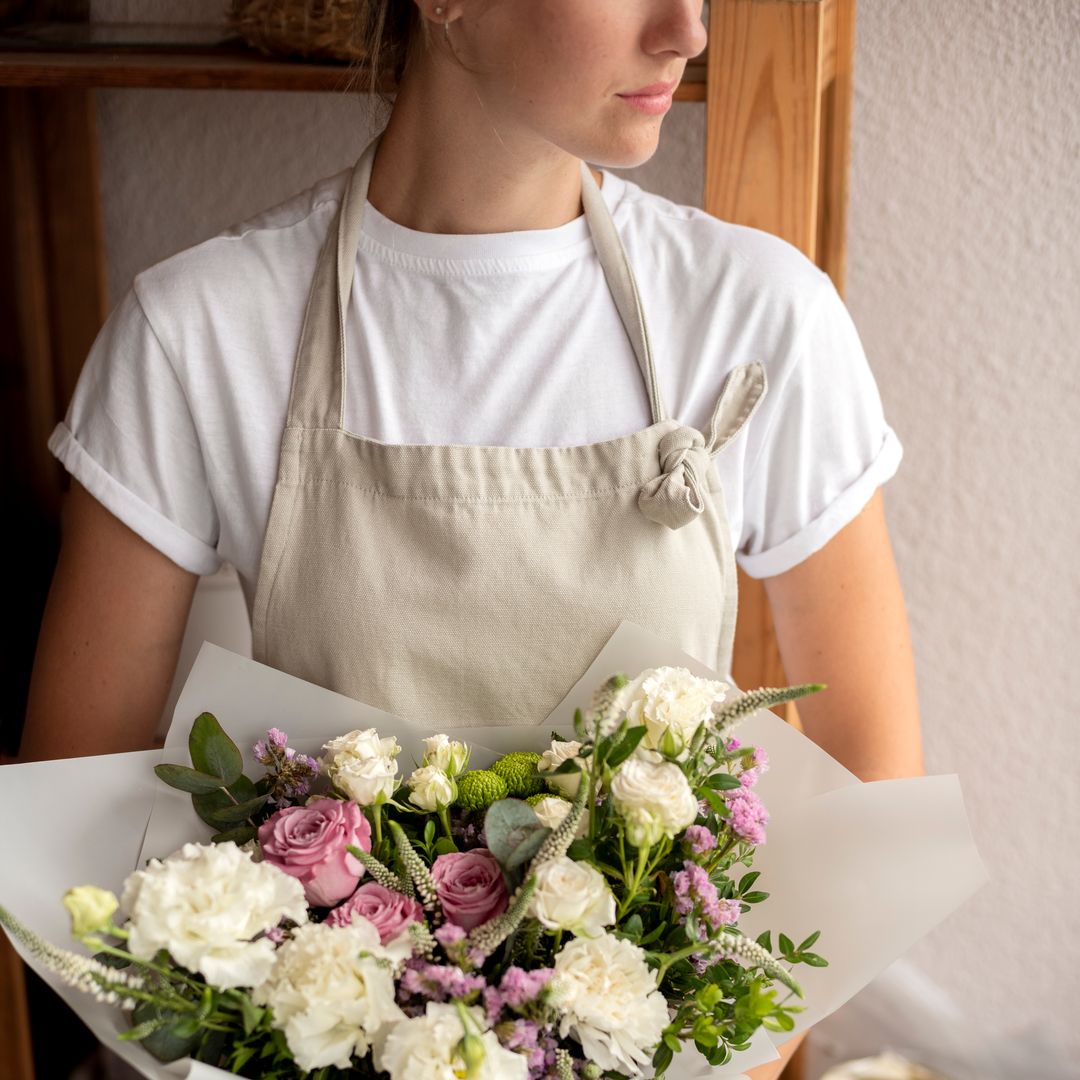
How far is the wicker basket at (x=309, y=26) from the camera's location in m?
1.24

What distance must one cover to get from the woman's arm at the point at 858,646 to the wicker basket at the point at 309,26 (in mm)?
695

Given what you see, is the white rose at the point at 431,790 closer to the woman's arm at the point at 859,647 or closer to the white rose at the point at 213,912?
the white rose at the point at 213,912

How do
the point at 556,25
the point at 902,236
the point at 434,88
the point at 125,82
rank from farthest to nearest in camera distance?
the point at 902,236
the point at 125,82
the point at 434,88
the point at 556,25

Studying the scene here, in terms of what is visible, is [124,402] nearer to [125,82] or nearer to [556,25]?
[125,82]

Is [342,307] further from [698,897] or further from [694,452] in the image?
[698,897]

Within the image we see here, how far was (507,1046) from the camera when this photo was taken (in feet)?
2.27

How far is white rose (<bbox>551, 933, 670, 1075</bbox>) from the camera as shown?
2.28 feet

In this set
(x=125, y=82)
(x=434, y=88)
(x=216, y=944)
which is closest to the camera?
(x=216, y=944)

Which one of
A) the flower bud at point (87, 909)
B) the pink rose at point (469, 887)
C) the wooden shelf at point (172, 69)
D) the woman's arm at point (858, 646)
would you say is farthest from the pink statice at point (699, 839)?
the wooden shelf at point (172, 69)

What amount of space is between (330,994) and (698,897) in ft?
0.75

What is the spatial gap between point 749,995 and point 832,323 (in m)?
0.65

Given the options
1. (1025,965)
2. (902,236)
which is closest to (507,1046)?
(902,236)

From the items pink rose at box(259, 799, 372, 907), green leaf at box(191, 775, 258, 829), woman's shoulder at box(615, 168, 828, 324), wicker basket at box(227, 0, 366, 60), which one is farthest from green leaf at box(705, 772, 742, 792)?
wicker basket at box(227, 0, 366, 60)

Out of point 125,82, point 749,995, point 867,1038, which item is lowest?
point 867,1038
